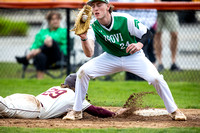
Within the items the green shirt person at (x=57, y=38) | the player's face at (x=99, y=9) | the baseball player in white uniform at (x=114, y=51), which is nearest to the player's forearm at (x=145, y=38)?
the baseball player in white uniform at (x=114, y=51)

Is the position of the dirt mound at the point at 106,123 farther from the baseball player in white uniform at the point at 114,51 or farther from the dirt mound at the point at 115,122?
the baseball player in white uniform at the point at 114,51

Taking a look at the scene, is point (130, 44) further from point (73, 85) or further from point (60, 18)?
point (60, 18)

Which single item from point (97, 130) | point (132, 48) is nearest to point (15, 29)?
point (132, 48)

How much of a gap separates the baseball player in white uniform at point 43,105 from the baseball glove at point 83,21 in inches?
39.0

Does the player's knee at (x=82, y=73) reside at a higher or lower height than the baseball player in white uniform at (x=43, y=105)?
higher

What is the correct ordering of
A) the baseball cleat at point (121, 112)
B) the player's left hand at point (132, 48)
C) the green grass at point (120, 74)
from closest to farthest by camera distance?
the player's left hand at point (132, 48)
the baseball cleat at point (121, 112)
the green grass at point (120, 74)

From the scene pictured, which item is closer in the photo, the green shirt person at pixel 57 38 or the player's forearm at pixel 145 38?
the player's forearm at pixel 145 38

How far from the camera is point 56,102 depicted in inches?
199

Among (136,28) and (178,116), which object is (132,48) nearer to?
(136,28)

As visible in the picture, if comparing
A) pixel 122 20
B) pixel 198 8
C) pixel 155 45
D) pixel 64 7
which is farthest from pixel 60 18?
pixel 122 20

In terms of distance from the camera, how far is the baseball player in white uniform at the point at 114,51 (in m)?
4.99

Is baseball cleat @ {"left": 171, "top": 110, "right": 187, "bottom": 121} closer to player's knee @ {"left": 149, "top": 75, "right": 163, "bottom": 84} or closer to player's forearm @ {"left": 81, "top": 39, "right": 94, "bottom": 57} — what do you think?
player's knee @ {"left": 149, "top": 75, "right": 163, "bottom": 84}

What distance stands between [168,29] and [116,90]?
2.84 m

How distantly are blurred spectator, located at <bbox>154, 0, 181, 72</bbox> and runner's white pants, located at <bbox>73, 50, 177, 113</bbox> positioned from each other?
152 inches
